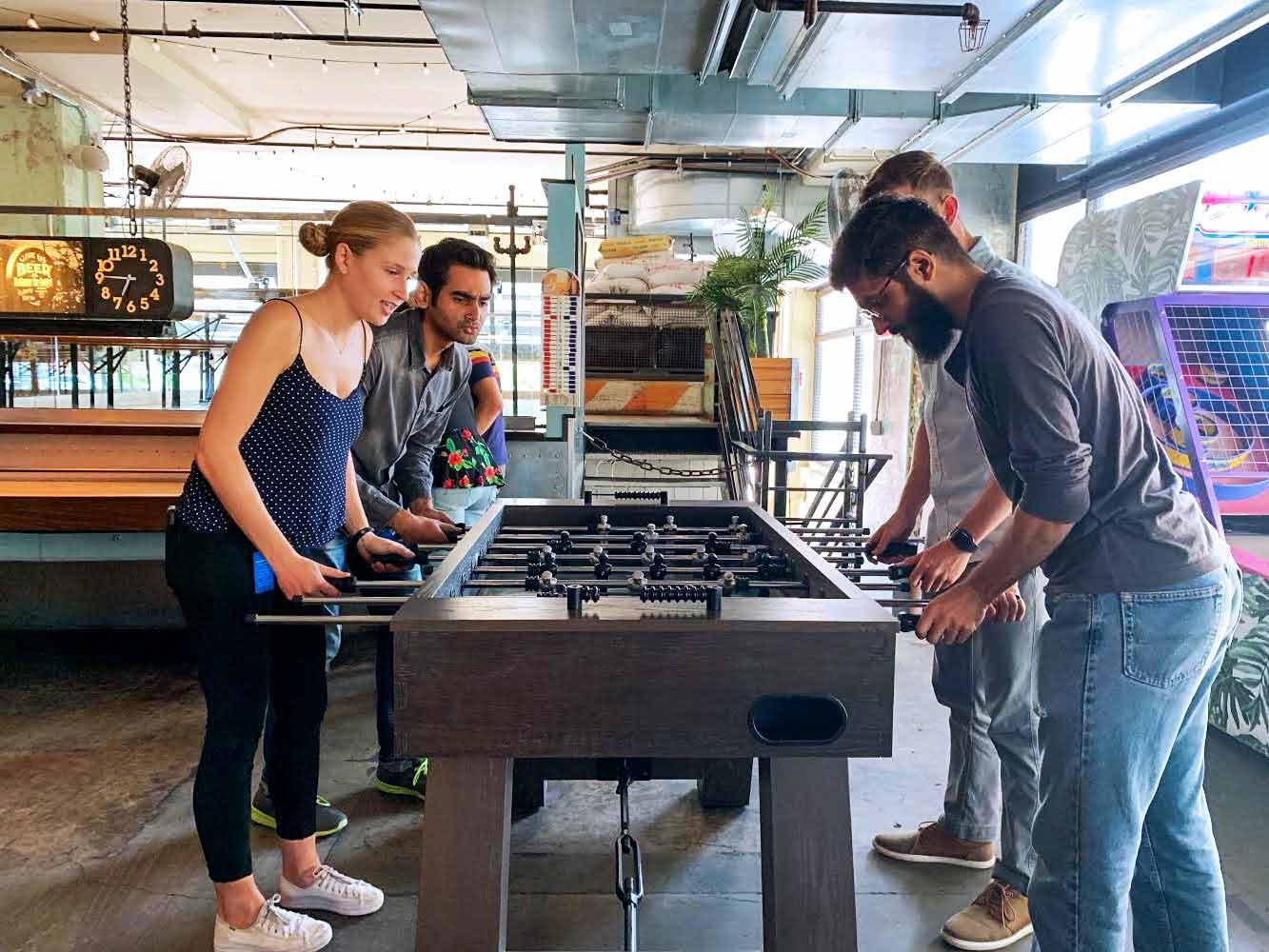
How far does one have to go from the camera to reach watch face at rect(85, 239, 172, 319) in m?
5.11

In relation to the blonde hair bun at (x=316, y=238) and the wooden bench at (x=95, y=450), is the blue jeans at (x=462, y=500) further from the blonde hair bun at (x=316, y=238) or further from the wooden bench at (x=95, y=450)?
the wooden bench at (x=95, y=450)

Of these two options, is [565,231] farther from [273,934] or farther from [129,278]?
[273,934]

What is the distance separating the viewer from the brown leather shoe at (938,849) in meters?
2.65

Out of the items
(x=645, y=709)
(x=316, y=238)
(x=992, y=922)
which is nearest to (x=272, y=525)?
(x=316, y=238)

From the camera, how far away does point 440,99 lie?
923 cm

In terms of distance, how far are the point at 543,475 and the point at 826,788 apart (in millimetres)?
3441

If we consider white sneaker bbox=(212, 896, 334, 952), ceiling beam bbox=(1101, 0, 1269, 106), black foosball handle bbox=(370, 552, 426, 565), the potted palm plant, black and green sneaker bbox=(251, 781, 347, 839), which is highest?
ceiling beam bbox=(1101, 0, 1269, 106)

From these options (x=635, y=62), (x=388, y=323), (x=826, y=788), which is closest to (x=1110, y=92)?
(x=635, y=62)

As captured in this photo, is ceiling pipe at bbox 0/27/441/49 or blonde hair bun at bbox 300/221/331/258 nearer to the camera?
blonde hair bun at bbox 300/221/331/258

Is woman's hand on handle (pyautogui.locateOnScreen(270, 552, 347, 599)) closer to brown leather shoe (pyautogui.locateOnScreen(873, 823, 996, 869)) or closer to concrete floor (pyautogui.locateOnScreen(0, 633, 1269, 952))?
concrete floor (pyautogui.locateOnScreen(0, 633, 1269, 952))

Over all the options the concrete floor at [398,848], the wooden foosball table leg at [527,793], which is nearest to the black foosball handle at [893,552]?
the concrete floor at [398,848]

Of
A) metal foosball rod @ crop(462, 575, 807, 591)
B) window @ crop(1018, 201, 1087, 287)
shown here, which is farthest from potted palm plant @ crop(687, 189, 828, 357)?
metal foosball rod @ crop(462, 575, 807, 591)

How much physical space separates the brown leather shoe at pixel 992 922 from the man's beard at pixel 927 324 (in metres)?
1.41

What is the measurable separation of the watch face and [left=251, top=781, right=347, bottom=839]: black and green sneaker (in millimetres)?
3211
